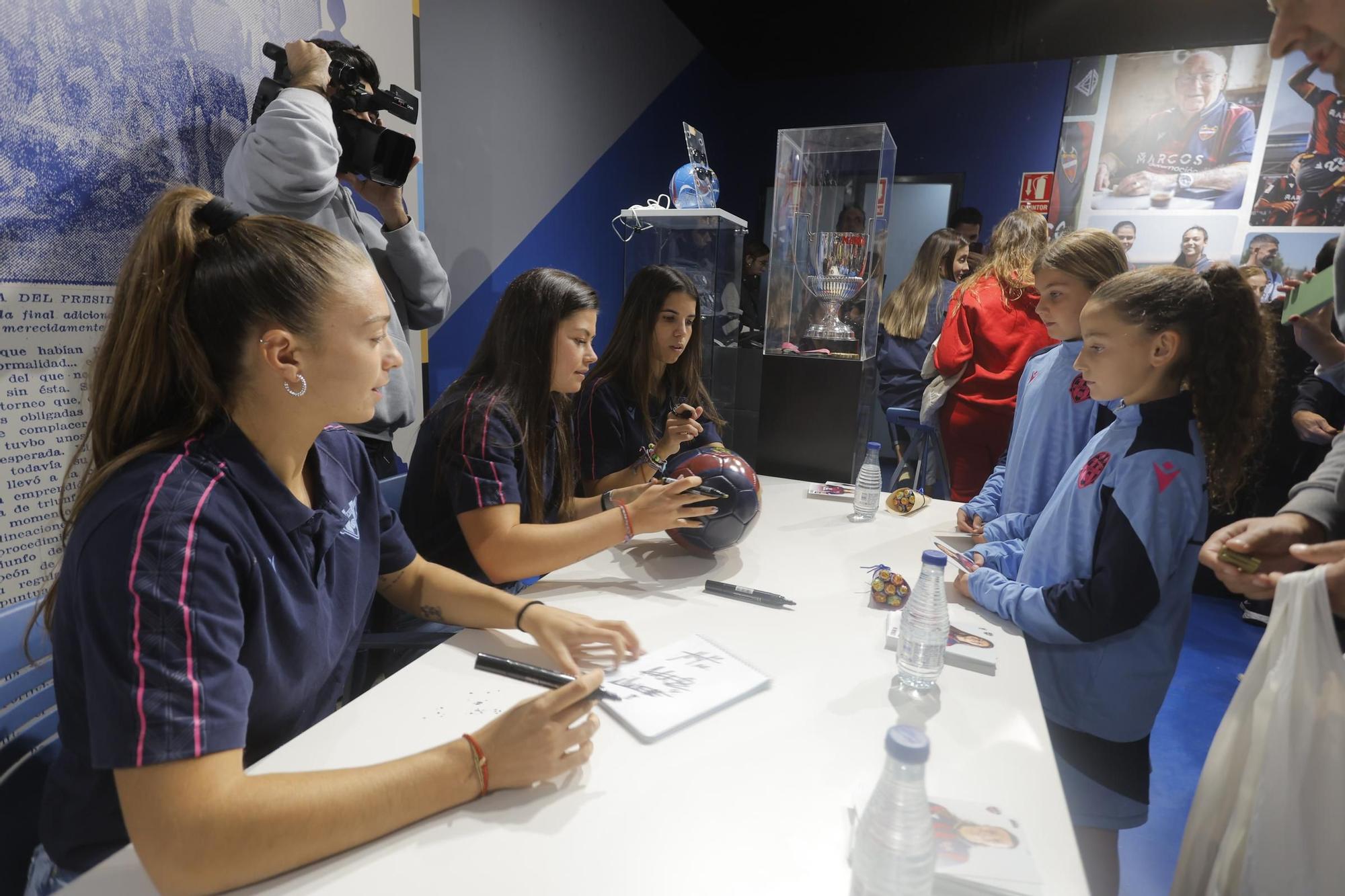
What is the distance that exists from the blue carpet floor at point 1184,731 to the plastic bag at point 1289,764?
0.81 m

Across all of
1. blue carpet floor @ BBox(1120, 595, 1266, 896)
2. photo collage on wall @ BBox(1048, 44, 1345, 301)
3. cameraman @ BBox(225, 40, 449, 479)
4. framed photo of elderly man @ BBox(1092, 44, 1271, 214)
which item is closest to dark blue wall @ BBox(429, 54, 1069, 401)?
photo collage on wall @ BBox(1048, 44, 1345, 301)

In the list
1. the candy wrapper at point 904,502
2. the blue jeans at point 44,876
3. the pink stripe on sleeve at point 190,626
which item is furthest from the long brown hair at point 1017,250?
the blue jeans at point 44,876

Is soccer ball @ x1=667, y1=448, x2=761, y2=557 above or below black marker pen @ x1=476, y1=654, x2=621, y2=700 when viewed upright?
above

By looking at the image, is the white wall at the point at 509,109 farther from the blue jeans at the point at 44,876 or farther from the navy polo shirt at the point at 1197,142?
the navy polo shirt at the point at 1197,142

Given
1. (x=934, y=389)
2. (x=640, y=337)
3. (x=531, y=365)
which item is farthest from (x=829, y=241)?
(x=531, y=365)

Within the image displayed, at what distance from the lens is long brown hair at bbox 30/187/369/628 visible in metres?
0.87

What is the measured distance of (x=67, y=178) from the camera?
149 centimetres

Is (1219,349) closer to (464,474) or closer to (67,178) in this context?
(464,474)

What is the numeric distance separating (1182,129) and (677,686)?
5515 millimetres

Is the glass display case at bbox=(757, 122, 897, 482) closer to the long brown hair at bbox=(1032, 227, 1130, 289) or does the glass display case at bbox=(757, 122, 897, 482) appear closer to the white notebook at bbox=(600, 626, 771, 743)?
the long brown hair at bbox=(1032, 227, 1130, 289)

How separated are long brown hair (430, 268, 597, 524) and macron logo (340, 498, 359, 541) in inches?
22.3

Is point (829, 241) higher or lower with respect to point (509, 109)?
lower

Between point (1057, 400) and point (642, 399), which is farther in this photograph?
point (642, 399)

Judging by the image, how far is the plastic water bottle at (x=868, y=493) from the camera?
204 centimetres
